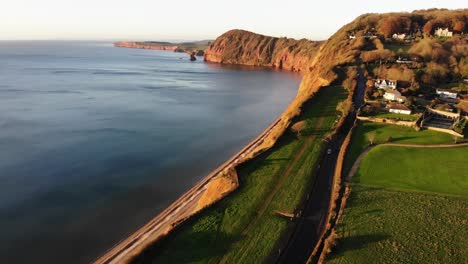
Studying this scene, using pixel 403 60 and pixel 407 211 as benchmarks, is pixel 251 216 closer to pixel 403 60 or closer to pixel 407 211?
pixel 407 211

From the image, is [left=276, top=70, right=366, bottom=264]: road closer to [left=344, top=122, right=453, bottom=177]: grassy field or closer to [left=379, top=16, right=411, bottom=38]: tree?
[left=344, top=122, right=453, bottom=177]: grassy field

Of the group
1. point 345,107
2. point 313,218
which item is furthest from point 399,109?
point 313,218

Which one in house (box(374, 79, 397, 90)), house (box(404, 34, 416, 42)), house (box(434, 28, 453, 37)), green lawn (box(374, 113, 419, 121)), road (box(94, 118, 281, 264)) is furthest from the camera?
house (box(404, 34, 416, 42))

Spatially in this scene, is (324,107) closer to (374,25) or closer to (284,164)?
(284,164)

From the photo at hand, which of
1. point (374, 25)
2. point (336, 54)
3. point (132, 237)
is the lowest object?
point (132, 237)

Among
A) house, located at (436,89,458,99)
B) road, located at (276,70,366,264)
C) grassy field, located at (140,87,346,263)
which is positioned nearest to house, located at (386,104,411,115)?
house, located at (436,89,458,99)

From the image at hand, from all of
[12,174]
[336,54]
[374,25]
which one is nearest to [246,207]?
[12,174]

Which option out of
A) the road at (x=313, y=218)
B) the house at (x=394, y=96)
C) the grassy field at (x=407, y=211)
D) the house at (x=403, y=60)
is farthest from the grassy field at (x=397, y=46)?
the road at (x=313, y=218)

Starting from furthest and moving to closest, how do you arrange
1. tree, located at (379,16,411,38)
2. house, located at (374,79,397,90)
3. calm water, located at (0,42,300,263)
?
tree, located at (379,16,411,38)
house, located at (374,79,397,90)
calm water, located at (0,42,300,263)
